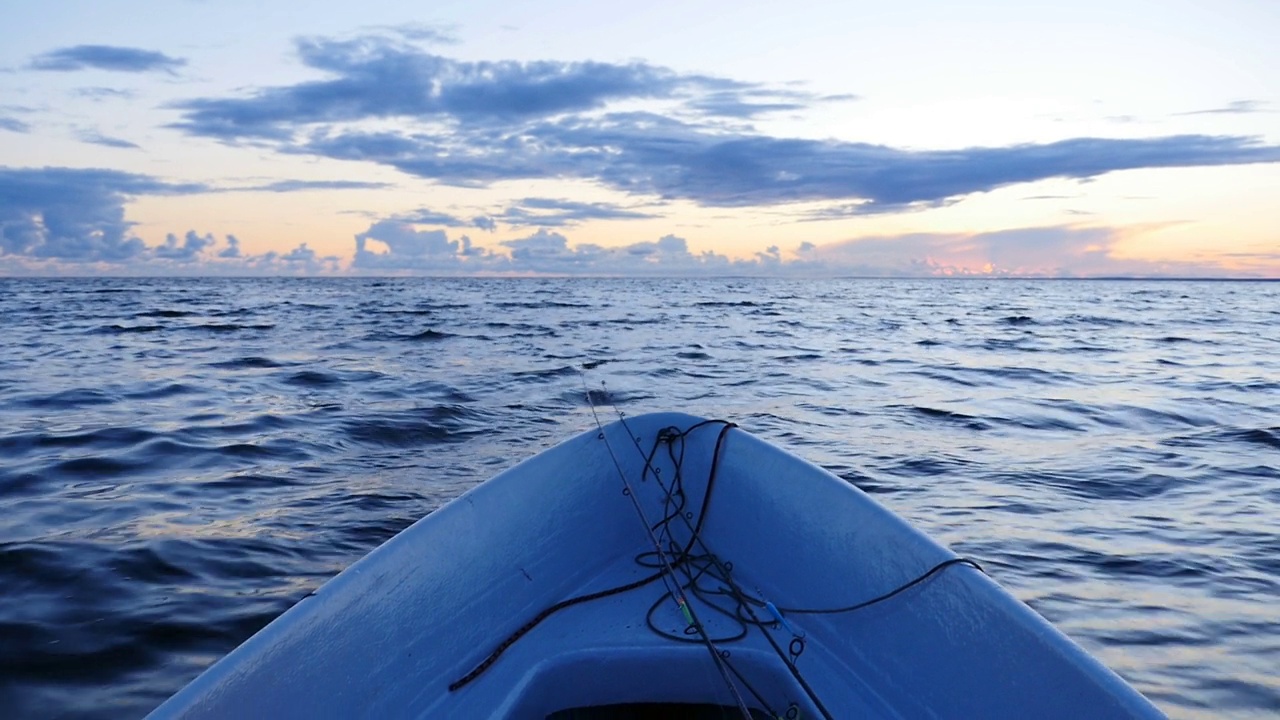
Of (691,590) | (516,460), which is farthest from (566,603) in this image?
(516,460)

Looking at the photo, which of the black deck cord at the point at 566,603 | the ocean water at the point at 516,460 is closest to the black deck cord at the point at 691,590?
the black deck cord at the point at 566,603

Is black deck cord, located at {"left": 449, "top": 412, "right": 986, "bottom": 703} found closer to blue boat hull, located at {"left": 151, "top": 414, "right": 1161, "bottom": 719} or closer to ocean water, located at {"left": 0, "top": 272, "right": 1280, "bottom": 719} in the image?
blue boat hull, located at {"left": 151, "top": 414, "right": 1161, "bottom": 719}

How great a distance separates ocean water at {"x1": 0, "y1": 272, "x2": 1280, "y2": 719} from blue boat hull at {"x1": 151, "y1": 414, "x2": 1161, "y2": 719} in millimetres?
1990

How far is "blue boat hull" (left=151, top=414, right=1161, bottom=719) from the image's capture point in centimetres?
248

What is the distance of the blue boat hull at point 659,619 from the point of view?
8.13ft

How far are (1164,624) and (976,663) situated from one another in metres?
3.12

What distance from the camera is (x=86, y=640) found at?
4582 mm

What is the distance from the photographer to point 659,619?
3.53 metres

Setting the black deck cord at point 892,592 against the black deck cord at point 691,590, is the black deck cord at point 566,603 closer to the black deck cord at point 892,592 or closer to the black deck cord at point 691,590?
the black deck cord at point 691,590

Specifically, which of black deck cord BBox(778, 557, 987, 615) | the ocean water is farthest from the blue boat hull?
the ocean water

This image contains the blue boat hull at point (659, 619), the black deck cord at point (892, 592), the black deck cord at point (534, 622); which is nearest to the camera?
the blue boat hull at point (659, 619)

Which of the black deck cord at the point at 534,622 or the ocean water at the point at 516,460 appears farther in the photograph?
the ocean water at the point at 516,460

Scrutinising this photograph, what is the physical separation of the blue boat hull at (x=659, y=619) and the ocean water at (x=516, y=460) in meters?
1.99

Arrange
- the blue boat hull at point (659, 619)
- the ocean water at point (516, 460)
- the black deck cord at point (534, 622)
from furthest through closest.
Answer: the ocean water at point (516, 460) < the black deck cord at point (534, 622) < the blue boat hull at point (659, 619)
